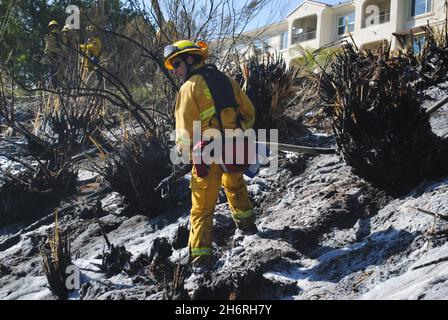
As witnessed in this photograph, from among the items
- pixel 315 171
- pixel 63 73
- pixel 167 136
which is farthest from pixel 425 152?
pixel 63 73

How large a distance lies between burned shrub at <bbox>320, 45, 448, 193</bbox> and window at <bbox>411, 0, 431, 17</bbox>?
71.8 ft

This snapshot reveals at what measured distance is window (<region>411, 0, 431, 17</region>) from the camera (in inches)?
1011

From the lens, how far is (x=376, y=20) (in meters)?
27.6

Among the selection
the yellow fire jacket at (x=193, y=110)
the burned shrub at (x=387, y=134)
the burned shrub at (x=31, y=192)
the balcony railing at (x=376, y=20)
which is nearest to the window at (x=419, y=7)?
the balcony railing at (x=376, y=20)

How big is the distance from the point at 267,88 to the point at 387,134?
2586 millimetres

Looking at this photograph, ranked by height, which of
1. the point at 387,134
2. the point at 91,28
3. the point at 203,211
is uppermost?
the point at 91,28

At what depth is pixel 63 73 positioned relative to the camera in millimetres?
9031

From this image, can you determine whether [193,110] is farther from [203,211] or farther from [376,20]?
[376,20]

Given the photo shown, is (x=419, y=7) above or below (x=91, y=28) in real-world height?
above

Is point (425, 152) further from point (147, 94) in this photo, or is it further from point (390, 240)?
point (147, 94)

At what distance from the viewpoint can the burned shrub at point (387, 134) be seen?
5070mm

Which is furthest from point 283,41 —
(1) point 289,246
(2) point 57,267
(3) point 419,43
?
(2) point 57,267

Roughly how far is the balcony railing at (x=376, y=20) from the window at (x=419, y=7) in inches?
47.5

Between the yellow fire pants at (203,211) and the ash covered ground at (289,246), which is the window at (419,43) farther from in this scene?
the yellow fire pants at (203,211)
